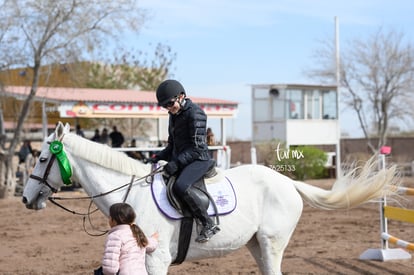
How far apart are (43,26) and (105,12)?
218 centimetres

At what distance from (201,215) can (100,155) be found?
1.14 meters

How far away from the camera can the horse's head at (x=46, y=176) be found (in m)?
5.97

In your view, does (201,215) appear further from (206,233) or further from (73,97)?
(73,97)

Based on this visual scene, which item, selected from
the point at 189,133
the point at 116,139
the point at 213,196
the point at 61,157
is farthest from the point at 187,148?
the point at 116,139

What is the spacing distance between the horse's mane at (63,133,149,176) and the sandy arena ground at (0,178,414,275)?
3413 millimetres

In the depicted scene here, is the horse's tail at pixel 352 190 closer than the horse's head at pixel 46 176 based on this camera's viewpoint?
No

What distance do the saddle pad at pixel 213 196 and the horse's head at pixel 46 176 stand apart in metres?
0.88

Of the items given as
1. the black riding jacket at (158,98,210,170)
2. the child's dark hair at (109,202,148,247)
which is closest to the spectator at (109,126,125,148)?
the black riding jacket at (158,98,210,170)

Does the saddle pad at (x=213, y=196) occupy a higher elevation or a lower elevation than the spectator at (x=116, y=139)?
lower

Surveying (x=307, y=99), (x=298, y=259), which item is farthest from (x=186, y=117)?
(x=307, y=99)

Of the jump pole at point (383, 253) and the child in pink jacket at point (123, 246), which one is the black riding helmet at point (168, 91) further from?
the jump pole at point (383, 253)

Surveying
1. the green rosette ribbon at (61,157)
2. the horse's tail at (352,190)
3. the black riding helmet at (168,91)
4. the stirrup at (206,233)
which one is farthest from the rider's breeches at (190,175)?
the horse's tail at (352,190)

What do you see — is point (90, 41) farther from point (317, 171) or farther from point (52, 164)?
point (52, 164)

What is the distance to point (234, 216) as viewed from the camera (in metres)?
6.23
